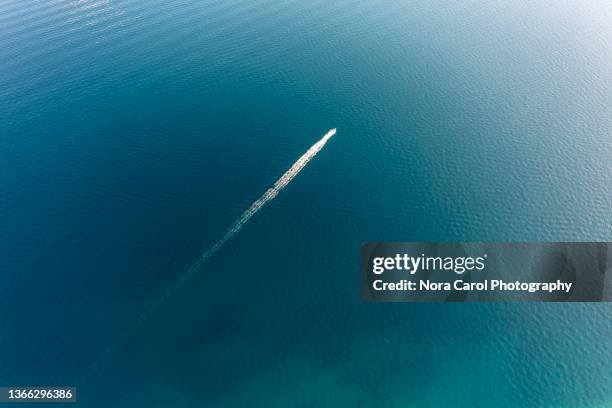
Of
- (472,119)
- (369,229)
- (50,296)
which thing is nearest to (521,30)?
(472,119)

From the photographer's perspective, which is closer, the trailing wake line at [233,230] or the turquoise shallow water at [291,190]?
the turquoise shallow water at [291,190]

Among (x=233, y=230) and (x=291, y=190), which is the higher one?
(x=291, y=190)

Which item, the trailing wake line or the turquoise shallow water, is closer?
the turquoise shallow water

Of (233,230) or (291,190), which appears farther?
(291,190)
